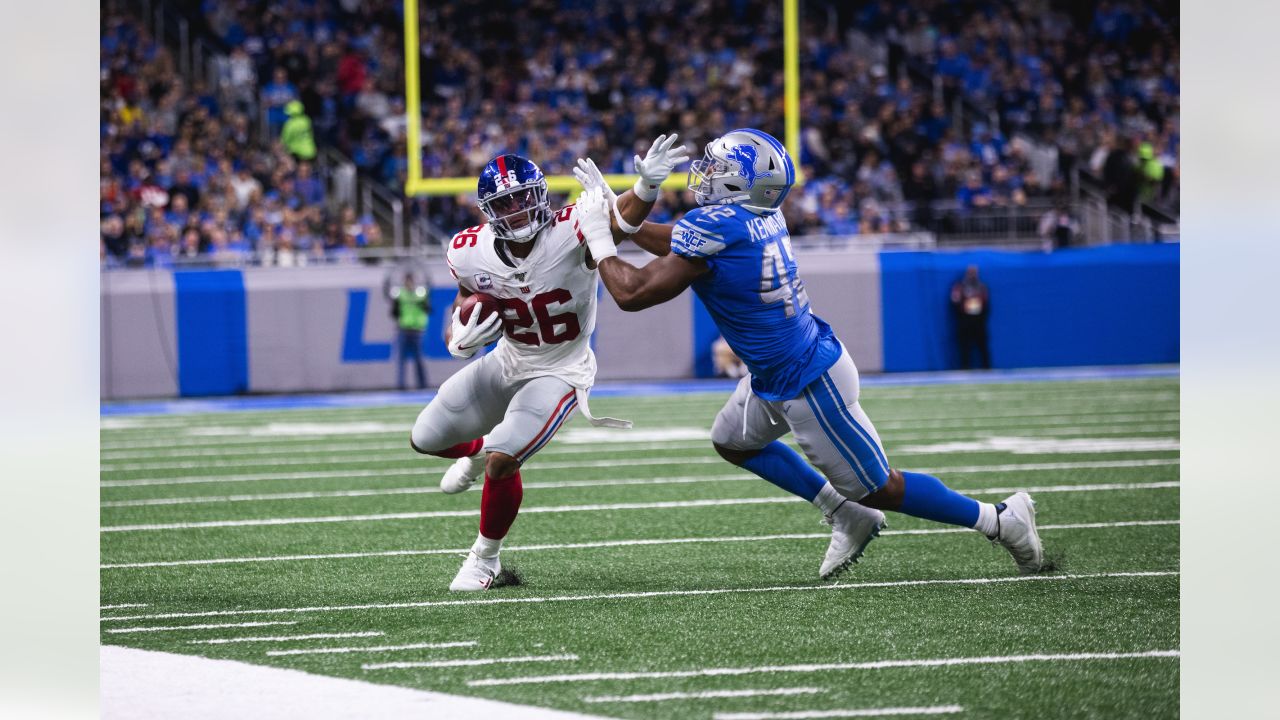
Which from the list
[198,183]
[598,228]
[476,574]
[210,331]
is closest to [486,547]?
[476,574]

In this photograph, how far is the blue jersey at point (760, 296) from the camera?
4672mm

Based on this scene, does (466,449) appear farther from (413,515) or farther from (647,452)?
(647,452)

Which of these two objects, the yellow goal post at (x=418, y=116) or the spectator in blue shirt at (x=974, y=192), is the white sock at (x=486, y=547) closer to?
the yellow goal post at (x=418, y=116)

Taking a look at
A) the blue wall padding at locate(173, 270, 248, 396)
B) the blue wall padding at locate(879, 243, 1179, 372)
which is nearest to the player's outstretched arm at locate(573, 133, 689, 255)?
the blue wall padding at locate(173, 270, 248, 396)

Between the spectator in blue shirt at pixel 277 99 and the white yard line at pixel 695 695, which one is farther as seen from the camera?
the spectator in blue shirt at pixel 277 99

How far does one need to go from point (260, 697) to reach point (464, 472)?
6.30 feet

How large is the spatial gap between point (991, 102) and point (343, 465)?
12.3 m

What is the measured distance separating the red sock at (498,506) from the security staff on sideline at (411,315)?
948 cm

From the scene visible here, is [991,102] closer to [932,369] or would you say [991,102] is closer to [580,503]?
[932,369]

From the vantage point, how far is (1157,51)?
1969 centimetres

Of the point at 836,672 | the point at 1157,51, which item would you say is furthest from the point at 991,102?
the point at 836,672

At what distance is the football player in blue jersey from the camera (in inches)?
183

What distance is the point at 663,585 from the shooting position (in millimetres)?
4941

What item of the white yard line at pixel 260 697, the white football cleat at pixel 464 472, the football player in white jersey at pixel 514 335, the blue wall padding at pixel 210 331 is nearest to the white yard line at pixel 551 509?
the white football cleat at pixel 464 472
